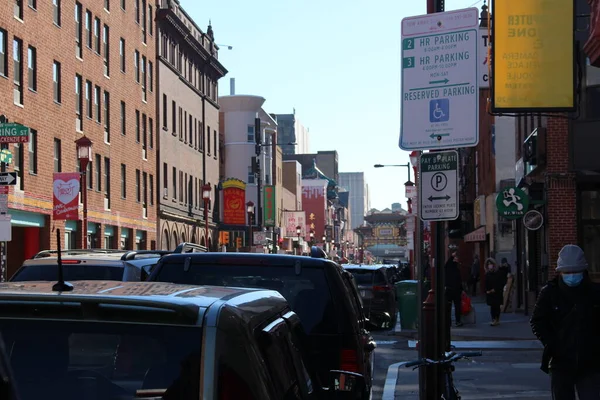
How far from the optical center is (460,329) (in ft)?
88.0

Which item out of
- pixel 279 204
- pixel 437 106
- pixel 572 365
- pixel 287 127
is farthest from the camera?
pixel 287 127

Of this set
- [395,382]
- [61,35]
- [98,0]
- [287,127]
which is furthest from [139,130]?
[287,127]

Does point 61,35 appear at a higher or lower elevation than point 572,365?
higher

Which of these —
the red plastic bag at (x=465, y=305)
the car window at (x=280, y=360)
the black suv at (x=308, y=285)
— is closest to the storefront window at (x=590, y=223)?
the red plastic bag at (x=465, y=305)

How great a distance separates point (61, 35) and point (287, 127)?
155493 mm

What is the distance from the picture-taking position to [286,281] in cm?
841

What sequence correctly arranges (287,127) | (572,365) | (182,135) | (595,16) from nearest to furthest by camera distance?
(572,365)
(595,16)
(182,135)
(287,127)

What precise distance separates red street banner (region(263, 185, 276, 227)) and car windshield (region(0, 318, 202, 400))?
8908 centimetres

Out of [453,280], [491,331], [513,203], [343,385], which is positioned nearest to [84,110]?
[513,203]

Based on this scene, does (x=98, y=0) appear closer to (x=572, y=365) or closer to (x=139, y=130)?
(x=139, y=130)

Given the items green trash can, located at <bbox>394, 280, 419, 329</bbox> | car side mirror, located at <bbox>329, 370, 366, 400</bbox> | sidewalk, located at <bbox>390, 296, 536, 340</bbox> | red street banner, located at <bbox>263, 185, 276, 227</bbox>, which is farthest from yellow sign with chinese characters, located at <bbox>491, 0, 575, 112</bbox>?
red street banner, located at <bbox>263, 185, 276, 227</bbox>

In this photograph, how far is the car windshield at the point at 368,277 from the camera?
25.4m

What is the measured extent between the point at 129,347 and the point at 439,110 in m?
5.80

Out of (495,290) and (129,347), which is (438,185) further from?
(495,290)
